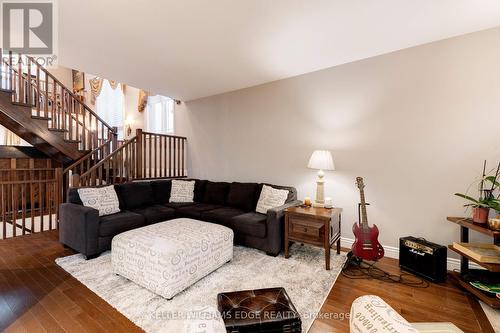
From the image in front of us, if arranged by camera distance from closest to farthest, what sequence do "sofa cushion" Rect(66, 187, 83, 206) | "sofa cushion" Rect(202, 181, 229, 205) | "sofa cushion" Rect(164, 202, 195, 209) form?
"sofa cushion" Rect(66, 187, 83, 206)
"sofa cushion" Rect(164, 202, 195, 209)
"sofa cushion" Rect(202, 181, 229, 205)

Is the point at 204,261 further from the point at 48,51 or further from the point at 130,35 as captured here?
the point at 48,51

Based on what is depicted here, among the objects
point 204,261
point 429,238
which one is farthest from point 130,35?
point 429,238

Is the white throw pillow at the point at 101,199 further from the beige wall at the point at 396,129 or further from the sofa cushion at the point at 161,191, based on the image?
the beige wall at the point at 396,129

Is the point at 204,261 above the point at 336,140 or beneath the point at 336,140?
beneath

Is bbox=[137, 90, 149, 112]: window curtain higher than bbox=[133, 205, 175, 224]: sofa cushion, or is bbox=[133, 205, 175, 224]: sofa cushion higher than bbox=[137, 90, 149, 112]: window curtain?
bbox=[137, 90, 149, 112]: window curtain

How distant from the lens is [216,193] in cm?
418

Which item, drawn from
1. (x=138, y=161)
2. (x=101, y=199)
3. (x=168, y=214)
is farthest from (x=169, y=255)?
(x=138, y=161)

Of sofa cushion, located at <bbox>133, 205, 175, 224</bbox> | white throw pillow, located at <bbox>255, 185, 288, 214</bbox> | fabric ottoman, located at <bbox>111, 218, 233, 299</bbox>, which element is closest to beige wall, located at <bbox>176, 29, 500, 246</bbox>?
white throw pillow, located at <bbox>255, 185, 288, 214</bbox>

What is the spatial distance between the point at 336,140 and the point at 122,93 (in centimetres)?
677

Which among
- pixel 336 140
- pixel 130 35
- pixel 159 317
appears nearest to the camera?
pixel 159 317

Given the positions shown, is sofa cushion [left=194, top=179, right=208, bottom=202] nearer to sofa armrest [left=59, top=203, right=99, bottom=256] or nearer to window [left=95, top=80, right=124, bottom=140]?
sofa armrest [left=59, top=203, right=99, bottom=256]

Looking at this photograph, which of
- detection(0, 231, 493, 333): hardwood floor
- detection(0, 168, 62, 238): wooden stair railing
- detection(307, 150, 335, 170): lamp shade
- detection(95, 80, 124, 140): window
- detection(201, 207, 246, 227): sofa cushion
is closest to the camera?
detection(0, 231, 493, 333): hardwood floor

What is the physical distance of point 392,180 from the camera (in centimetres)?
298

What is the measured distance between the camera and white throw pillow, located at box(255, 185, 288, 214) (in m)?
3.38
